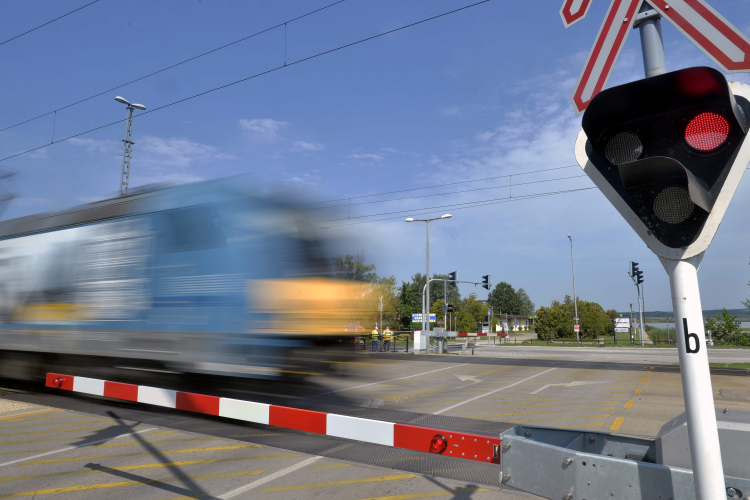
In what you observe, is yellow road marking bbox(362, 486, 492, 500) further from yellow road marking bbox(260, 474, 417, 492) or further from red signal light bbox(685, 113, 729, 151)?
red signal light bbox(685, 113, 729, 151)

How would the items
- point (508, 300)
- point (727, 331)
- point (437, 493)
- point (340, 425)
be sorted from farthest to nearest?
point (508, 300), point (727, 331), point (437, 493), point (340, 425)

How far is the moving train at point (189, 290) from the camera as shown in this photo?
21.2 feet

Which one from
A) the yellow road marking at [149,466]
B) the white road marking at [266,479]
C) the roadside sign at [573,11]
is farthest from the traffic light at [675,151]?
the yellow road marking at [149,466]

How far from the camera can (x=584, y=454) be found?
191cm

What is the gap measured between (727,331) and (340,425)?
4329 centimetres

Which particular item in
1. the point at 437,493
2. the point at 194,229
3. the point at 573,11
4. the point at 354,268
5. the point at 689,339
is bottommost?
the point at 437,493

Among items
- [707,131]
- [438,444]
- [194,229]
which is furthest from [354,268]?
[707,131]

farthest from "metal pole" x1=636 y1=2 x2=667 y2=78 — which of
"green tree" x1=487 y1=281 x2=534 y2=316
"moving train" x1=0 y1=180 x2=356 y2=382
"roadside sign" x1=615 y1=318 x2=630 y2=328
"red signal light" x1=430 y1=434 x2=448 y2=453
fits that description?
"green tree" x1=487 y1=281 x2=534 y2=316

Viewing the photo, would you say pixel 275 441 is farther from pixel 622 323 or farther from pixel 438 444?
pixel 622 323

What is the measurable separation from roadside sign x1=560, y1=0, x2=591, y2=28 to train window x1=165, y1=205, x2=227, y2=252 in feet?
17.9

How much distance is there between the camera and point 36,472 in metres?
4.80

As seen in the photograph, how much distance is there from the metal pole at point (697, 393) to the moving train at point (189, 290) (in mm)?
5441

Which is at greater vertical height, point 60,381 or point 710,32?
point 710,32

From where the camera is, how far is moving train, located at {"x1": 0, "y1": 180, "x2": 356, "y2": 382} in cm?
645
